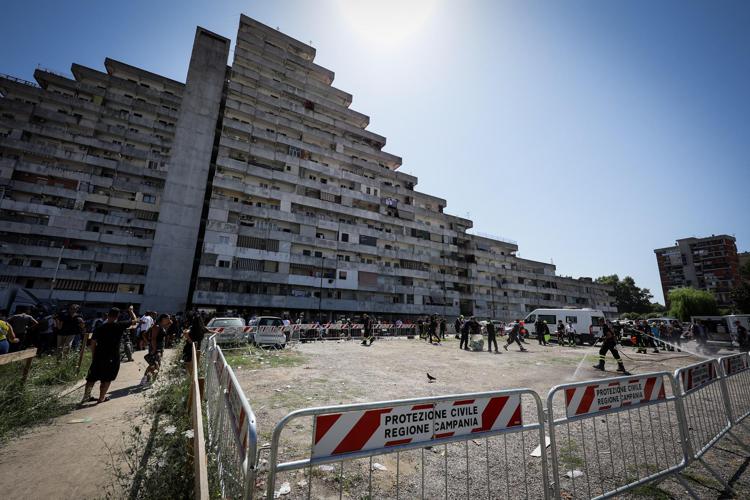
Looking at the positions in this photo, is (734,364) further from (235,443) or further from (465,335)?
(465,335)

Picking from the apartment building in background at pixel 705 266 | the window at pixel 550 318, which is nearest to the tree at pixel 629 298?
the apartment building in background at pixel 705 266

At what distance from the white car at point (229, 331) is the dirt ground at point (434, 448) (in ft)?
5.32

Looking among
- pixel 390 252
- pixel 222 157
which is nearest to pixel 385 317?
pixel 390 252

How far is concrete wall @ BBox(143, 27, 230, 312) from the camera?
2900cm

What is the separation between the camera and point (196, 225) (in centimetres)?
3120

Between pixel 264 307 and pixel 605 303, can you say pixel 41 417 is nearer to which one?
pixel 264 307

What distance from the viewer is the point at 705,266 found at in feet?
223

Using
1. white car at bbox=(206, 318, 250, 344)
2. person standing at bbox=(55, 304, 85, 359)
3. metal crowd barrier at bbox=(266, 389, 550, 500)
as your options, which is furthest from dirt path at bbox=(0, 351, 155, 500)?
white car at bbox=(206, 318, 250, 344)

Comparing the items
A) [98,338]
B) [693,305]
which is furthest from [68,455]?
[693,305]

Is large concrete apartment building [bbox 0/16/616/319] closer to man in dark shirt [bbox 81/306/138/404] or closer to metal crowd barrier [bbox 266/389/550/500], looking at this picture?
man in dark shirt [bbox 81/306/138/404]

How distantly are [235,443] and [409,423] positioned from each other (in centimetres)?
140

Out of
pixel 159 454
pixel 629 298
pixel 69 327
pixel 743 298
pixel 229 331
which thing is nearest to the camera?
pixel 159 454

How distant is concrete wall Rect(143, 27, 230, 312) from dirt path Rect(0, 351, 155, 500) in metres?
27.7

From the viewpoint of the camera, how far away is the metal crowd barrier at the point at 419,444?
1.96m
